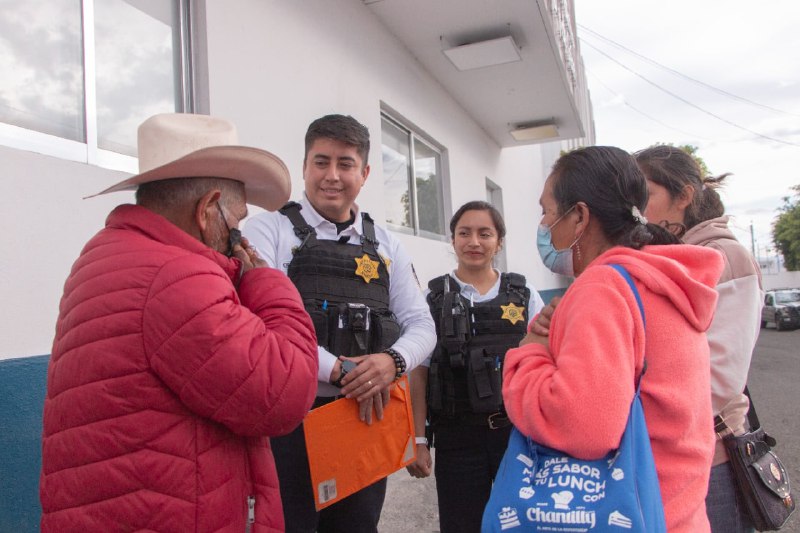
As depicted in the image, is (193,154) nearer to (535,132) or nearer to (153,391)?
(153,391)

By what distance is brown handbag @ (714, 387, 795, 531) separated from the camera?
1.75 m

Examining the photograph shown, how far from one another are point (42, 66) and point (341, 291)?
159 cm

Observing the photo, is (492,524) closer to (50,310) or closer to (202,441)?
(202,441)

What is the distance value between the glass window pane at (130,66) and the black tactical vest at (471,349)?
5.77 ft

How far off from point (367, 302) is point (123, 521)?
120 cm

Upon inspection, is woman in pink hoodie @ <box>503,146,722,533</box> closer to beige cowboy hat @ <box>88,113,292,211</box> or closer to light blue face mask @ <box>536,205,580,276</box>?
light blue face mask @ <box>536,205,580,276</box>

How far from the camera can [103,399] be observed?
3.92 ft

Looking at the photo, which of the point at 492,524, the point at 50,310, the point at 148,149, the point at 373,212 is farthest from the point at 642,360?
the point at 373,212

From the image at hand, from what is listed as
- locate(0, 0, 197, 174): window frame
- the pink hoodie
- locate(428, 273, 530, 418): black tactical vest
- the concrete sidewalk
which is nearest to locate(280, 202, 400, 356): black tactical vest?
locate(428, 273, 530, 418): black tactical vest

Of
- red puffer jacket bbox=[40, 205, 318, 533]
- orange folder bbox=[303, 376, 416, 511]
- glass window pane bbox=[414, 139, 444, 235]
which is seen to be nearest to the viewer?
red puffer jacket bbox=[40, 205, 318, 533]

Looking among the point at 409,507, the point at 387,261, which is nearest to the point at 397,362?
the point at 387,261

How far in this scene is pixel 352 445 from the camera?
2006 millimetres

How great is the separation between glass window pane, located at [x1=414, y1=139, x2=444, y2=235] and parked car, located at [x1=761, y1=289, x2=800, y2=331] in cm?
1902

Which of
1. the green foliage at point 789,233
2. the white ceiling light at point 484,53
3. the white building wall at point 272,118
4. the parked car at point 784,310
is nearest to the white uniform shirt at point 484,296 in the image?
the white building wall at point 272,118
